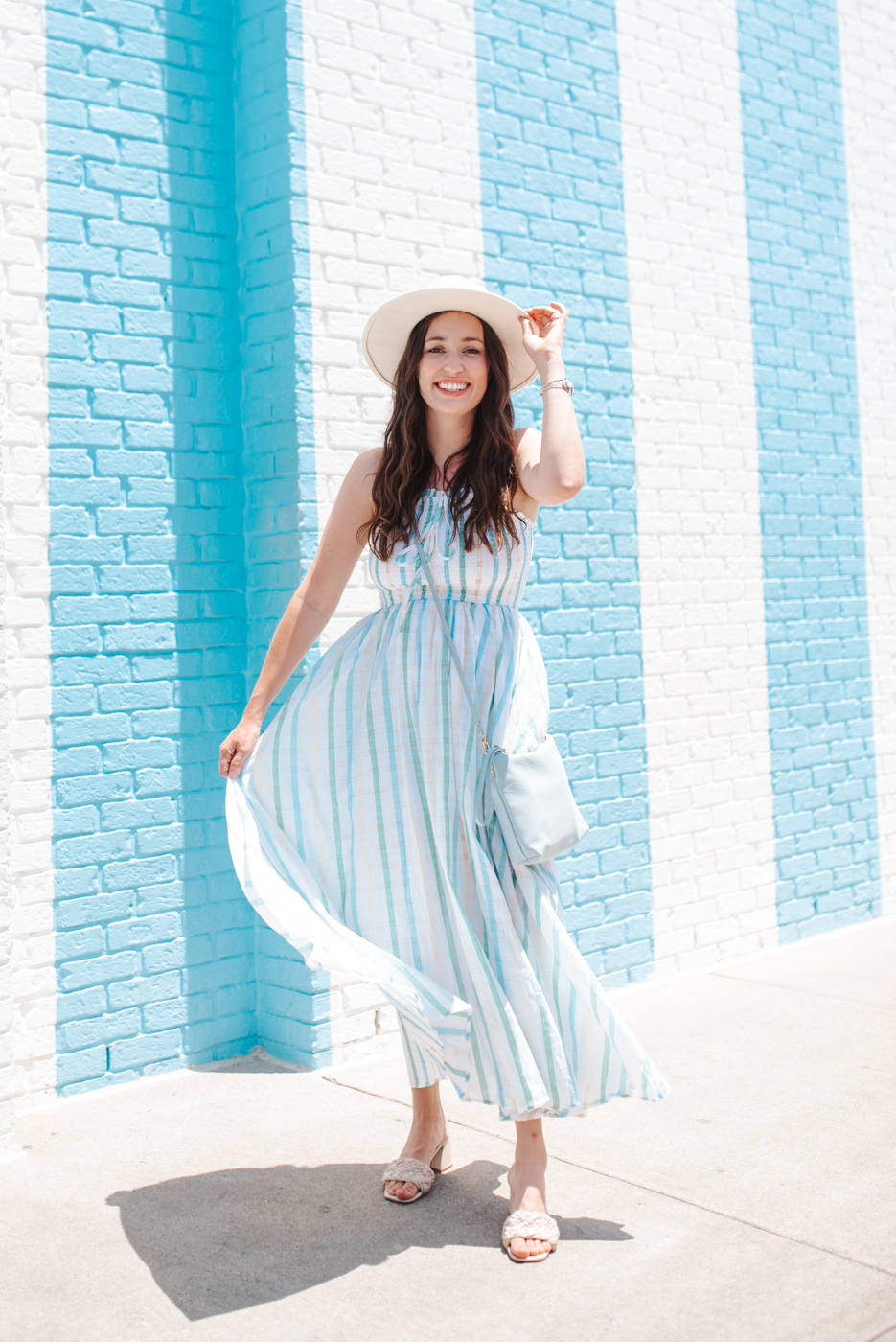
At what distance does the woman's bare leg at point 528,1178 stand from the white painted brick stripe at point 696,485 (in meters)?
2.19

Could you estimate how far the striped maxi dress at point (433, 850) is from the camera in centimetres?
270

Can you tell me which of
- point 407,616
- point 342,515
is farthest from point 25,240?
point 407,616

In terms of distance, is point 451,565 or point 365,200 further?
point 365,200

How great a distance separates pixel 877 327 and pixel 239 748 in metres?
4.38

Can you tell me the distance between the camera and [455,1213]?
2.88 metres

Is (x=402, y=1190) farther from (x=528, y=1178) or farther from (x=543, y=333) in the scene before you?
(x=543, y=333)

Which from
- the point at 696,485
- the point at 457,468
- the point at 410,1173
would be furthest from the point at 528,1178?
the point at 696,485

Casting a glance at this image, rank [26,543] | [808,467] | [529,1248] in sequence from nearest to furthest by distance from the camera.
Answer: [529,1248] < [26,543] < [808,467]

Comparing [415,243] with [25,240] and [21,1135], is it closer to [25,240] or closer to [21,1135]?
[25,240]

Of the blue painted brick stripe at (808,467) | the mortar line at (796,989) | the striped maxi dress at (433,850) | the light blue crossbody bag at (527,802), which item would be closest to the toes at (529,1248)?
the striped maxi dress at (433,850)

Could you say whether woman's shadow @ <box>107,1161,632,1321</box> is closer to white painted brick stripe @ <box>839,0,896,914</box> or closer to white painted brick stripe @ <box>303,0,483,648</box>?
white painted brick stripe @ <box>303,0,483,648</box>

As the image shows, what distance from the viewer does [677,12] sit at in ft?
17.3

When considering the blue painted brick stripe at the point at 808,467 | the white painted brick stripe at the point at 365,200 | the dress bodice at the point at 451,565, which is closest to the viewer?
the dress bodice at the point at 451,565

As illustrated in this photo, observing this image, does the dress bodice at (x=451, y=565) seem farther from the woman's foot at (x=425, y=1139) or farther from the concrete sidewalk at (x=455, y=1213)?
the concrete sidewalk at (x=455, y=1213)
